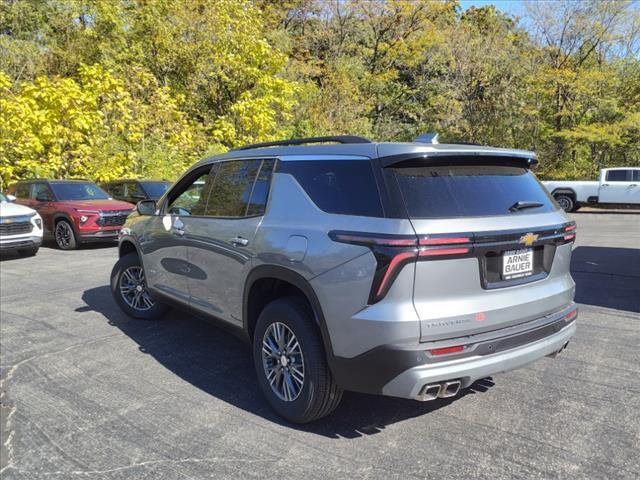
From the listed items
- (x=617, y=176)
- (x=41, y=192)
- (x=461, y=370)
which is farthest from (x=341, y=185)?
(x=617, y=176)

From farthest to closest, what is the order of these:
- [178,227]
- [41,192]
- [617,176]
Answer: [617,176] → [41,192] → [178,227]

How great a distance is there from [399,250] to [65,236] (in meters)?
10.9

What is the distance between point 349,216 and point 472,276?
76 cm

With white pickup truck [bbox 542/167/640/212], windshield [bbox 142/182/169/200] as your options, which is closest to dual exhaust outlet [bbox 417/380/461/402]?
windshield [bbox 142/182/169/200]

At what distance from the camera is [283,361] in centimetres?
336

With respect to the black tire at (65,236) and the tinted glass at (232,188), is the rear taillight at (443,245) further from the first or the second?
the black tire at (65,236)

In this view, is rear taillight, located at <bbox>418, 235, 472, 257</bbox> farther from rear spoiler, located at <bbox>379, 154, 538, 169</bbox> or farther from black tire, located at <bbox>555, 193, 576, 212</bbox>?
black tire, located at <bbox>555, 193, 576, 212</bbox>

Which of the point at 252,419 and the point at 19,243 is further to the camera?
the point at 19,243

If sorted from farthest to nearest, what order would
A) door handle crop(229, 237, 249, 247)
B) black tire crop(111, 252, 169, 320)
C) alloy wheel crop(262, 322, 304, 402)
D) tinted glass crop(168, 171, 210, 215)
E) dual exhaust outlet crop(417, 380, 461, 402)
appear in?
black tire crop(111, 252, 169, 320) → tinted glass crop(168, 171, 210, 215) → door handle crop(229, 237, 249, 247) → alloy wheel crop(262, 322, 304, 402) → dual exhaust outlet crop(417, 380, 461, 402)

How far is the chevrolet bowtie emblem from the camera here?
3000 mm

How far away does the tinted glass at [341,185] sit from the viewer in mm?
2904

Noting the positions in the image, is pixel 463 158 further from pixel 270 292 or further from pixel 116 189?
pixel 116 189

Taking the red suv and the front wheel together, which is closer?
the red suv

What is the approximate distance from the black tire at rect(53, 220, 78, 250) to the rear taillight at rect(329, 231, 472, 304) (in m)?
10.5
